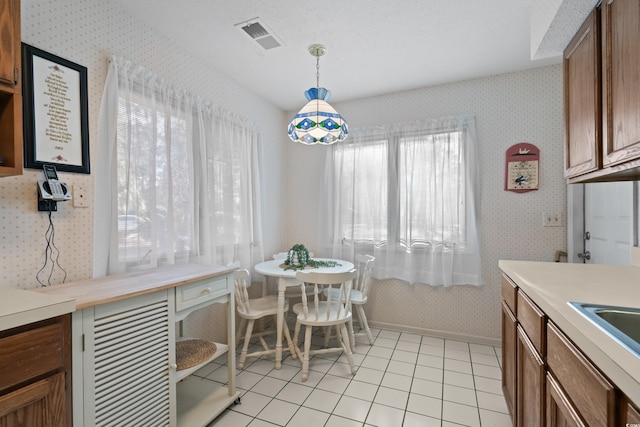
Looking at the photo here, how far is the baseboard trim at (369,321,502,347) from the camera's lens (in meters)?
2.80

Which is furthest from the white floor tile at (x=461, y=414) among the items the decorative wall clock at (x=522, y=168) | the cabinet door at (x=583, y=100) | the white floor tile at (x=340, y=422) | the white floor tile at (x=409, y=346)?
the decorative wall clock at (x=522, y=168)

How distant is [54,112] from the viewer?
5.00 ft

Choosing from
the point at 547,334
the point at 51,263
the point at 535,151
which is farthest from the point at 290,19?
the point at 535,151

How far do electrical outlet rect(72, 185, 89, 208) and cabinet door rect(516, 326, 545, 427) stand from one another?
2220 millimetres

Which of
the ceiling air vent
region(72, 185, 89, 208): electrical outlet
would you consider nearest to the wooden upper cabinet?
region(72, 185, 89, 208): electrical outlet

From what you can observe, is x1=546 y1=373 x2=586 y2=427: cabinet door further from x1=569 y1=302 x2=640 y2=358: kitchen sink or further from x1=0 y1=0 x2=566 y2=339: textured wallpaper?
x1=0 y1=0 x2=566 y2=339: textured wallpaper

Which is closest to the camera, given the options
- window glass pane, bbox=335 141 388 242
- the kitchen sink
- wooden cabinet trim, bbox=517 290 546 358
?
the kitchen sink

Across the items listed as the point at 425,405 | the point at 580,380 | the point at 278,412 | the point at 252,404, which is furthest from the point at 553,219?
the point at 252,404

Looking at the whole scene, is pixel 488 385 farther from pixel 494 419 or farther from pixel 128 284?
pixel 128 284

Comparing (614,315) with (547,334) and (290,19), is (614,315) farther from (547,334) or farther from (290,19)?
(290,19)

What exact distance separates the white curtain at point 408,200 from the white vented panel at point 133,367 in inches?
81.8

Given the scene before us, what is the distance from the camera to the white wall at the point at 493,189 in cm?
262

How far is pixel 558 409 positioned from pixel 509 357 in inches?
30.5

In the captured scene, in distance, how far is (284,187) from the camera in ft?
11.9
